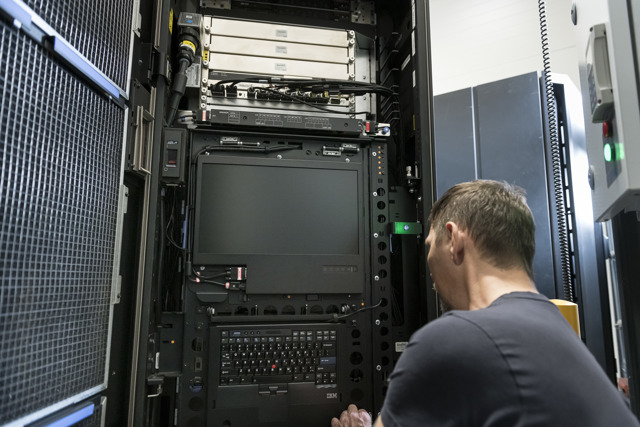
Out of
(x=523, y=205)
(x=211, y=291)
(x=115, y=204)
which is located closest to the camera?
(x=523, y=205)

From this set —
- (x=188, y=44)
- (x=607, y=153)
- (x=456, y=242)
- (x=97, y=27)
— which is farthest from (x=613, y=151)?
(x=188, y=44)

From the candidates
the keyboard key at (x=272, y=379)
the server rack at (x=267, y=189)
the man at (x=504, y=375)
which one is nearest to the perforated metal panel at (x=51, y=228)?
the server rack at (x=267, y=189)

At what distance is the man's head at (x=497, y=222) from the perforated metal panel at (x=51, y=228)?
3.87ft

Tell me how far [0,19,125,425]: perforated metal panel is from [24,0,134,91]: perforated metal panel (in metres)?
0.11

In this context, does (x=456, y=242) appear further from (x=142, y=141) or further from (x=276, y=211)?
(x=142, y=141)

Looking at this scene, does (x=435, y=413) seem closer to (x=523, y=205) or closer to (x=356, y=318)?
(x=523, y=205)

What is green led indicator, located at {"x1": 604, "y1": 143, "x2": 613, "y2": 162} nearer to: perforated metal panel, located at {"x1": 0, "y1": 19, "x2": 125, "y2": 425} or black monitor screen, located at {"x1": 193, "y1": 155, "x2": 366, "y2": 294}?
black monitor screen, located at {"x1": 193, "y1": 155, "x2": 366, "y2": 294}

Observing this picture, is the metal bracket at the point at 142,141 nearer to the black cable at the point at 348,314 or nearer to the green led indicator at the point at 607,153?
the black cable at the point at 348,314

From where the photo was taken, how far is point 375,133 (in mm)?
2221

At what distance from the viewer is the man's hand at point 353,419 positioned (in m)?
1.85

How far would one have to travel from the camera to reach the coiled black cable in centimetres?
200

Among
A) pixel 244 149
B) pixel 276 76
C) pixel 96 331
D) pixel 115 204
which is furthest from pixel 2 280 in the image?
pixel 276 76

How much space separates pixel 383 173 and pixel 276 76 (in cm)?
A: 79

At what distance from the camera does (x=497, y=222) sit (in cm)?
116
